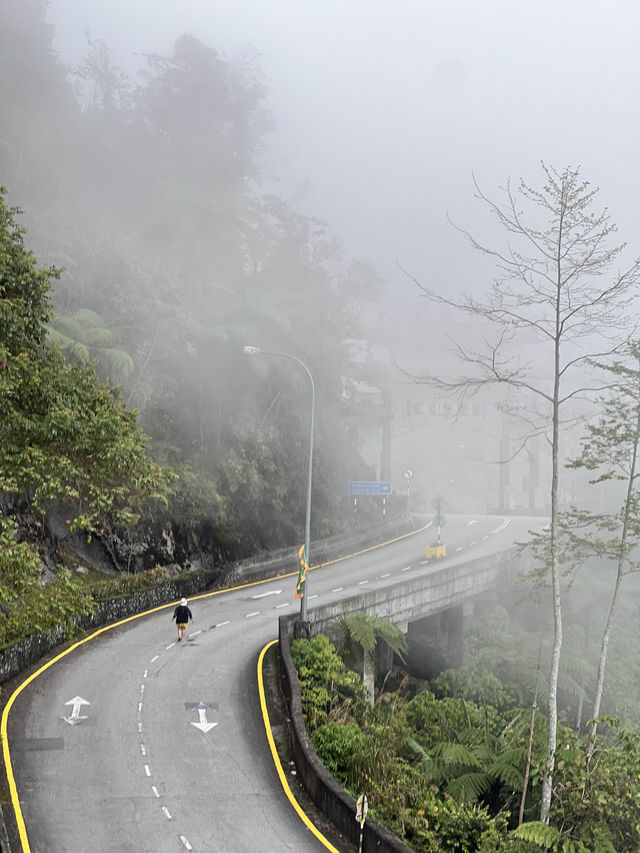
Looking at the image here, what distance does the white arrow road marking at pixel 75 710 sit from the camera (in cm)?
1662

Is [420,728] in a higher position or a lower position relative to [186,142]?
lower

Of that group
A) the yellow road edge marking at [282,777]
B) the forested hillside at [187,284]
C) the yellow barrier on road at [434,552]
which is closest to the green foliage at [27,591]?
the yellow road edge marking at [282,777]

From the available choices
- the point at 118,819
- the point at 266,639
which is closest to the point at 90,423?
the point at 118,819

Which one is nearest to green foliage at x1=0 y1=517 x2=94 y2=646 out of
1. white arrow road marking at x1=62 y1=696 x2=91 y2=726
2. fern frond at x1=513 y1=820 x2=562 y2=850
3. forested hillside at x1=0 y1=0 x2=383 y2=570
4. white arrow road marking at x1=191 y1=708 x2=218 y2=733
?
white arrow road marking at x1=62 y1=696 x2=91 y2=726

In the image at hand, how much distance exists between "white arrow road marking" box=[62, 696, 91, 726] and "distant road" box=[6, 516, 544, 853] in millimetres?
24

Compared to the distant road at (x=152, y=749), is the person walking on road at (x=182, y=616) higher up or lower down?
higher up

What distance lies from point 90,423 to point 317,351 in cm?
3633

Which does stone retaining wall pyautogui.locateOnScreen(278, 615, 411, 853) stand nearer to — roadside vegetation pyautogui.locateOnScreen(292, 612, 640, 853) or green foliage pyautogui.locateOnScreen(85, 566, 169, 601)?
roadside vegetation pyautogui.locateOnScreen(292, 612, 640, 853)

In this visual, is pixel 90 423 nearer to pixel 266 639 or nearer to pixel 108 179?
pixel 266 639

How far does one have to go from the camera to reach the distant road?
1222 cm

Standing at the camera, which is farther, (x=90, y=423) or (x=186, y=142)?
(x=186, y=142)

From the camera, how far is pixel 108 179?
158 ft

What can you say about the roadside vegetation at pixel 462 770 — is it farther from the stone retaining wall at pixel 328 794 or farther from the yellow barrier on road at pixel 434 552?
the yellow barrier on road at pixel 434 552

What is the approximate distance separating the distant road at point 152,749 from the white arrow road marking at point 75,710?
0.08 ft
